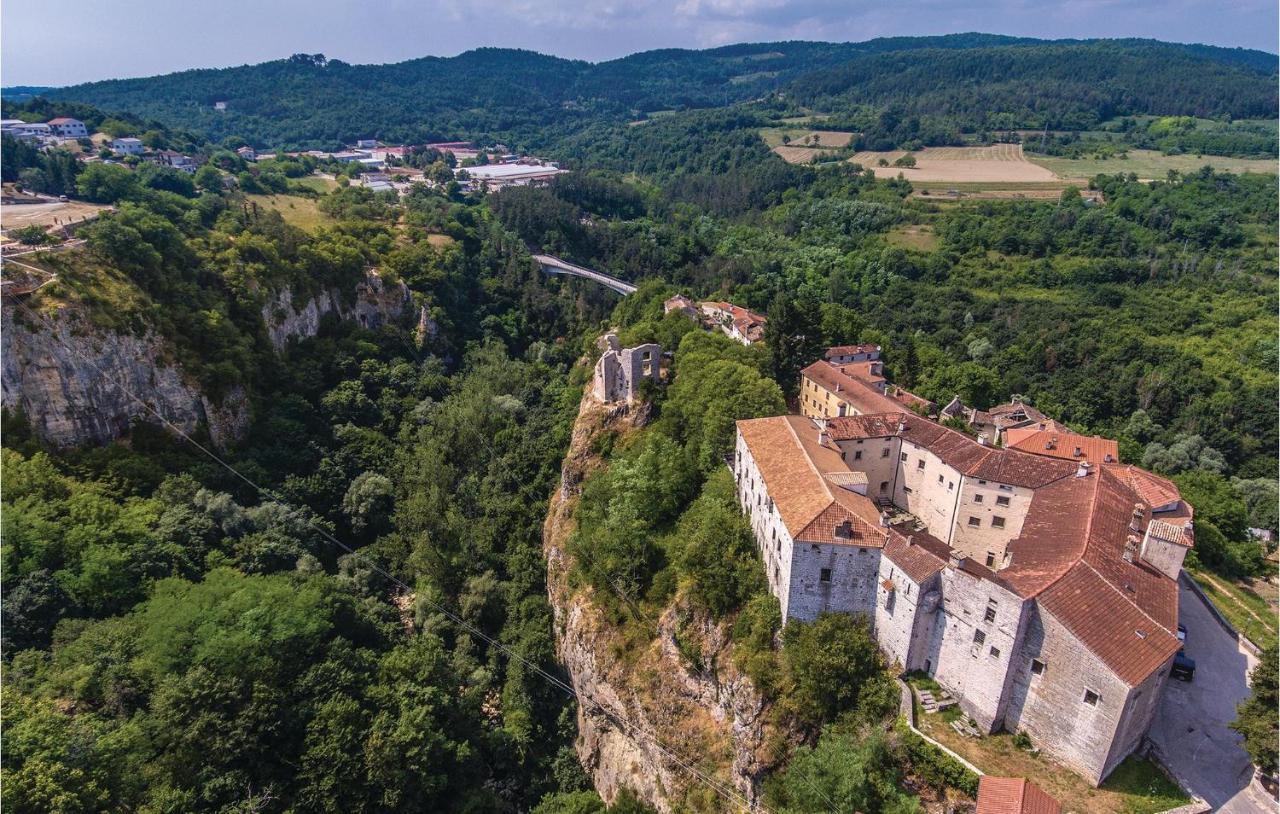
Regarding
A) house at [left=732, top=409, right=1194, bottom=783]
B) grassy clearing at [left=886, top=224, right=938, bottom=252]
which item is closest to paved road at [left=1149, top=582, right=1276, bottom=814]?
house at [left=732, top=409, right=1194, bottom=783]

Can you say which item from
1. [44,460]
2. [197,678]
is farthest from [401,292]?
[197,678]

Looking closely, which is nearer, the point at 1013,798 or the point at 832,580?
the point at 1013,798

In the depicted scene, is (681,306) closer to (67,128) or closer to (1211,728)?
(1211,728)

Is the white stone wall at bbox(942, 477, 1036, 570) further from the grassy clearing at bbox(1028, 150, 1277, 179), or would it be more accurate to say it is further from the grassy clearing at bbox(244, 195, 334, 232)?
the grassy clearing at bbox(1028, 150, 1277, 179)

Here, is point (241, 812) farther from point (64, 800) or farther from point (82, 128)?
point (82, 128)

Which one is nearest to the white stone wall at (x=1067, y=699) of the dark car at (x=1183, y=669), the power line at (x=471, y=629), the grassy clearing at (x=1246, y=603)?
the dark car at (x=1183, y=669)

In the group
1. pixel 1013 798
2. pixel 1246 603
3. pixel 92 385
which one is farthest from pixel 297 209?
pixel 1246 603
